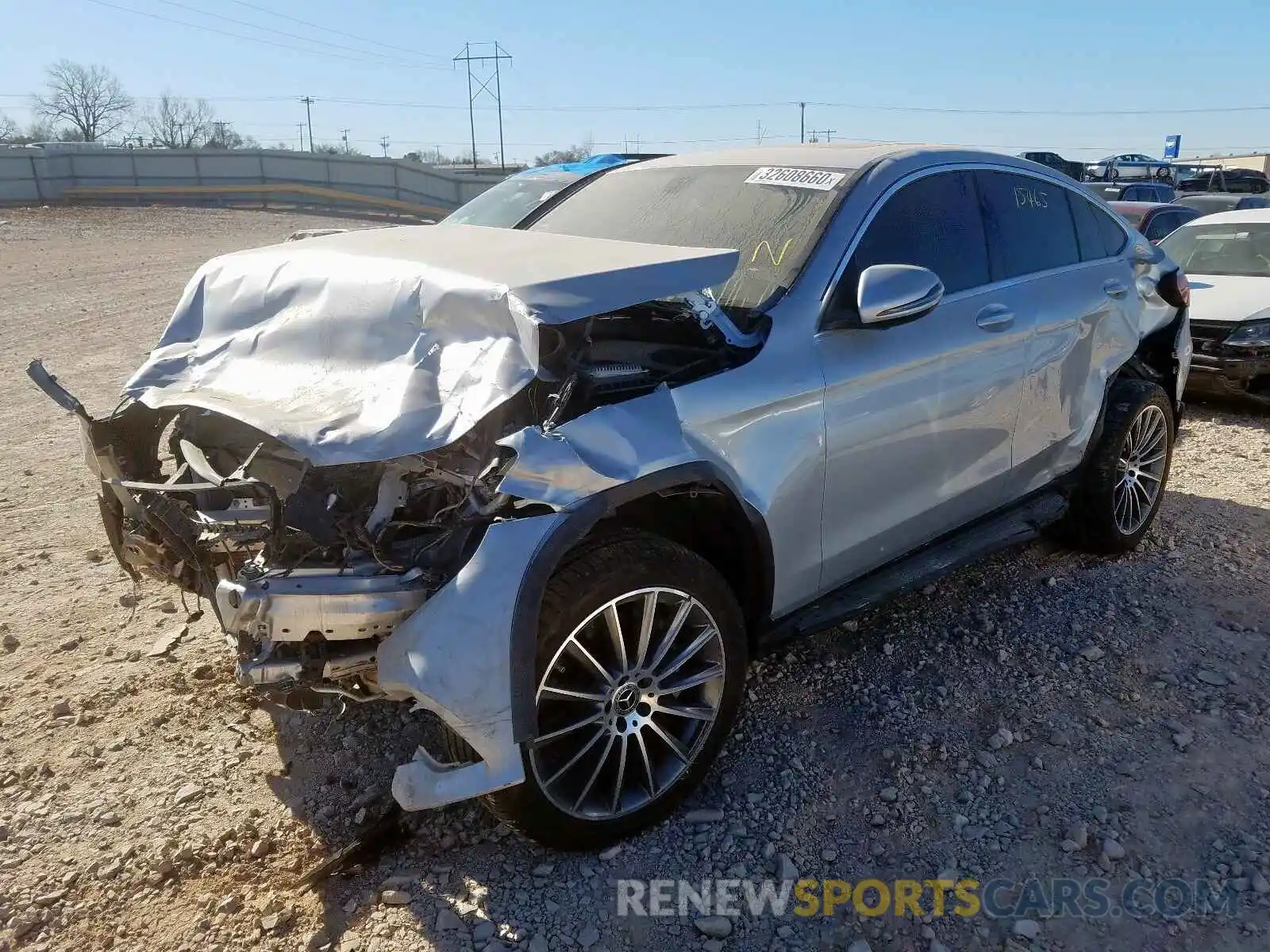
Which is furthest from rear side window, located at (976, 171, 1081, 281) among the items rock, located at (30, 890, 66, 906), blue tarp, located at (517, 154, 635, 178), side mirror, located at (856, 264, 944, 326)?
blue tarp, located at (517, 154, 635, 178)

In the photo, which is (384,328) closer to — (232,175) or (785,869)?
(785,869)

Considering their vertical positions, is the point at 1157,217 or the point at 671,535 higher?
the point at 1157,217

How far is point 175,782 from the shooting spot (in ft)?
10.2

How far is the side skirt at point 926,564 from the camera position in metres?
3.21

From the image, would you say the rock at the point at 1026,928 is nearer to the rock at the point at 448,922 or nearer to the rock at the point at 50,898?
the rock at the point at 448,922

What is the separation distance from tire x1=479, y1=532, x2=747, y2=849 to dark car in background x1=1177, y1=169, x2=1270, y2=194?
28291 mm

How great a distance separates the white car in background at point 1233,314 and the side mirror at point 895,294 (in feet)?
15.3

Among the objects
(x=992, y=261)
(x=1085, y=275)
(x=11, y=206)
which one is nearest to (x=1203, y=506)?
(x=1085, y=275)

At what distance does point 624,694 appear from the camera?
2.74 m

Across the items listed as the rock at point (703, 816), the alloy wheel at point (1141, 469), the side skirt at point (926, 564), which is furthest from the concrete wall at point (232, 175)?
the rock at point (703, 816)

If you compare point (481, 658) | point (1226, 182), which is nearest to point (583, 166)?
point (481, 658)

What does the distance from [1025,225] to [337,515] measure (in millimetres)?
3165

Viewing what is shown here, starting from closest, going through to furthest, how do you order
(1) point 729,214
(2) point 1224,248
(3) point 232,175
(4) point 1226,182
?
(1) point 729,214 < (2) point 1224,248 < (4) point 1226,182 < (3) point 232,175

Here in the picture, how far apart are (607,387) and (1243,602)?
330cm
